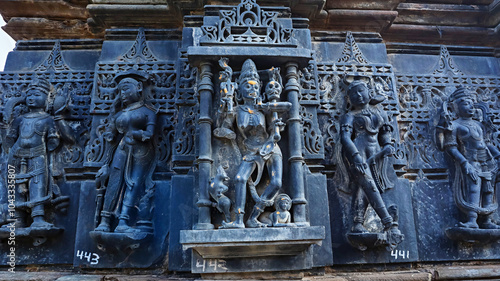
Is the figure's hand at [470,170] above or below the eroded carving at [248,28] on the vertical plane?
below

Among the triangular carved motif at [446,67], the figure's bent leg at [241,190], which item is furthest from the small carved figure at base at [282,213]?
the triangular carved motif at [446,67]

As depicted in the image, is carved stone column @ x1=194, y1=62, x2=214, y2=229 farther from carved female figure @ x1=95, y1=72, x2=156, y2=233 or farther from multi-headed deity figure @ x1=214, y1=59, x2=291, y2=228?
carved female figure @ x1=95, y1=72, x2=156, y2=233

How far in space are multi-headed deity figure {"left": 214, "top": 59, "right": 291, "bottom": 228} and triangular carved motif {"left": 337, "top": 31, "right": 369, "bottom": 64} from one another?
1474mm

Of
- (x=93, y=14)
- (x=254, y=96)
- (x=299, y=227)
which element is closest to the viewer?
(x=299, y=227)

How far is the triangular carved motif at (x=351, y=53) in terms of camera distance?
187 inches

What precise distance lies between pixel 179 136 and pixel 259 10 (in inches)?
65.8

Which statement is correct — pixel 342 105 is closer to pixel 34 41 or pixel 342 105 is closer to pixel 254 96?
pixel 254 96

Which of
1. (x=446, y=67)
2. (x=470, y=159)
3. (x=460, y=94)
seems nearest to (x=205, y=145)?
(x=470, y=159)

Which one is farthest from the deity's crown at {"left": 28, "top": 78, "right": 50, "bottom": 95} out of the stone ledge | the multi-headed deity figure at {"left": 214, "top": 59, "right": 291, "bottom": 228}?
the stone ledge

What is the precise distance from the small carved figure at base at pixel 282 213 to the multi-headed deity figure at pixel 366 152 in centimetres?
99

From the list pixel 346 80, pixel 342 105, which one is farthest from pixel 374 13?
pixel 342 105

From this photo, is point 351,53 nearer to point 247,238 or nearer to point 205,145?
point 205,145

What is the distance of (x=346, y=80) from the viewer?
14.8 ft

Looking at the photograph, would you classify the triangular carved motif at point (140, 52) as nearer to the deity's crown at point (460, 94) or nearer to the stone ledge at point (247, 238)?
the stone ledge at point (247, 238)
